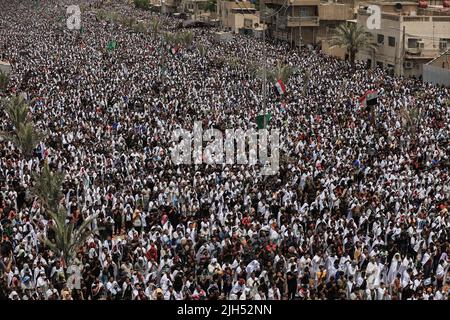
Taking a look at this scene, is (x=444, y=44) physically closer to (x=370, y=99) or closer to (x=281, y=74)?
(x=281, y=74)

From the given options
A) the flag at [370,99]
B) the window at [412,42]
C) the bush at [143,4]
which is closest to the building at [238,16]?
the window at [412,42]

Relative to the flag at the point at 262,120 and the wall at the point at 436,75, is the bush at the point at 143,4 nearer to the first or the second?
the wall at the point at 436,75

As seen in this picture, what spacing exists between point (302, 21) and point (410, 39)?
14.0m

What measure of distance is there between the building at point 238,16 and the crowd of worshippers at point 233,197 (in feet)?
93.5

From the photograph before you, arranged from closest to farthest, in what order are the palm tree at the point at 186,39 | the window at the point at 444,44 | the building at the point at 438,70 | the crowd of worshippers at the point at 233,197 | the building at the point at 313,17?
the crowd of worshippers at the point at 233,197, the building at the point at 438,70, the window at the point at 444,44, the palm tree at the point at 186,39, the building at the point at 313,17

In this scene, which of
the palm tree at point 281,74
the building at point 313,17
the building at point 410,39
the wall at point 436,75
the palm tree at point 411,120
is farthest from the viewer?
the building at point 313,17

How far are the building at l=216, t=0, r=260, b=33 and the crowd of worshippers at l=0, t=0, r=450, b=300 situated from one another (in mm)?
28498


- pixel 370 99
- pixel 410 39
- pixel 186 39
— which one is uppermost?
pixel 410 39

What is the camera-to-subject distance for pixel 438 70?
3597 cm

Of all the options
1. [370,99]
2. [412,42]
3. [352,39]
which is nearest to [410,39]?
[412,42]

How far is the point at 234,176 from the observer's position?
1922cm

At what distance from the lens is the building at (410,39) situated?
4000cm
